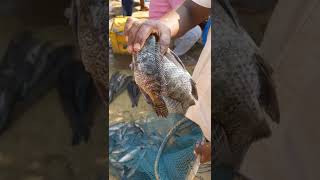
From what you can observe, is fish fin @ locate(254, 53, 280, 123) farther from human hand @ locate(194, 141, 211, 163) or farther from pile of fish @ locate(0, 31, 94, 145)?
pile of fish @ locate(0, 31, 94, 145)

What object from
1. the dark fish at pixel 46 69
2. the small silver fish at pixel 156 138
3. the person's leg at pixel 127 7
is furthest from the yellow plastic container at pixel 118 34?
the small silver fish at pixel 156 138

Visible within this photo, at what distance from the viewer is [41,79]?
103 centimetres

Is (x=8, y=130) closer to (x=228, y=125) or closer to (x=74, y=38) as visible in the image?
(x=74, y=38)

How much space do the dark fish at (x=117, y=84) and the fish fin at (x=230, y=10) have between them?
259 millimetres

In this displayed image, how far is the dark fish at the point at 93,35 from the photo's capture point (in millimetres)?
940

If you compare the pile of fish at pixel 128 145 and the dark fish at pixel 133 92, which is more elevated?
the dark fish at pixel 133 92

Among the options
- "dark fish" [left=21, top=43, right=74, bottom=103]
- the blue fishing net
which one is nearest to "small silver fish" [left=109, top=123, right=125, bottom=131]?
the blue fishing net

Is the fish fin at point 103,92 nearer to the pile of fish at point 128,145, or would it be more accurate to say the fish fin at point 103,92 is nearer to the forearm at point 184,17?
the pile of fish at point 128,145

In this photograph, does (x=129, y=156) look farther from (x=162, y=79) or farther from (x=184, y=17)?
(x=184, y=17)

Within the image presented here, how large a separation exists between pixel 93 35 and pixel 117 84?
124mm

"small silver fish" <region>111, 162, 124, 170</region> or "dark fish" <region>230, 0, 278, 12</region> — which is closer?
"dark fish" <region>230, 0, 278, 12</region>

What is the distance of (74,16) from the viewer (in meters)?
0.97

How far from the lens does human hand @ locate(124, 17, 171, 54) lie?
0.93 metres

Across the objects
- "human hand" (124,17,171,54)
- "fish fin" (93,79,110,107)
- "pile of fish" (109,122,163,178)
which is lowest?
"pile of fish" (109,122,163,178)
